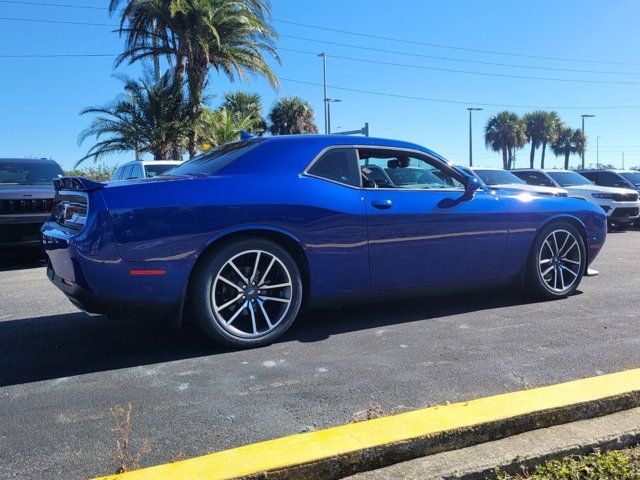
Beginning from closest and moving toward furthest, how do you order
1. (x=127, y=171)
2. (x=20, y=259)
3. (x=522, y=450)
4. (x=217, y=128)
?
(x=522, y=450) → (x=20, y=259) → (x=127, y=171) → (x=217, y=128)

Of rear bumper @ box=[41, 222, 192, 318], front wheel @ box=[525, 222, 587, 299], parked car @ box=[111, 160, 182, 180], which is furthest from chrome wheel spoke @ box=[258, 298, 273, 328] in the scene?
parked car @ box=[111, 160, 182, 180]

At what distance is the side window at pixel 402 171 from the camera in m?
4.38

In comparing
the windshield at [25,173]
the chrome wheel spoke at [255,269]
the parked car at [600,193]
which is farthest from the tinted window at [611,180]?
the chrome wheel spoke at [255,269]

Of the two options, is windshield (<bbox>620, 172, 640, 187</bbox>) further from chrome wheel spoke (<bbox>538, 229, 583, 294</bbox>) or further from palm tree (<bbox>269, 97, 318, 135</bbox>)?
palm tree (<bbox>269, 97, 318, 135</bbox>)

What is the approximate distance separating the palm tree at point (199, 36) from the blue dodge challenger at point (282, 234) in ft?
55.1

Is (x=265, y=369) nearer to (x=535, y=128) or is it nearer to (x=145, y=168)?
(x=145, y=168)

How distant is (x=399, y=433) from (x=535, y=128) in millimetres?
58959

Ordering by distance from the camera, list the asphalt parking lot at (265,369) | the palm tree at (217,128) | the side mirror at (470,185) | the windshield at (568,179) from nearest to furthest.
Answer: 1. the asphalt parking lot at (265,369)
2. the side mirror at (470,185)
3. the windshield at (568,179)
4. the palm tree at (217,128)

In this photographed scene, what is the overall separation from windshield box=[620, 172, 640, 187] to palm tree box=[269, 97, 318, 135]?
79.3 ft

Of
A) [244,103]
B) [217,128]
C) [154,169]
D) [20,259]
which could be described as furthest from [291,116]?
[20,259]

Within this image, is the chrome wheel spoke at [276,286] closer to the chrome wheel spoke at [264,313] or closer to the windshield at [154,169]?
the chrome wheel spoke at [264,313]

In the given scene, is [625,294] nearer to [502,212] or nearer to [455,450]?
[502,212]

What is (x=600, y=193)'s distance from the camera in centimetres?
1362

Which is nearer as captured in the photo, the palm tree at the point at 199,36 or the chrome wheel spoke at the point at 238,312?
the chrome wheel spoke at the point at 238,312
